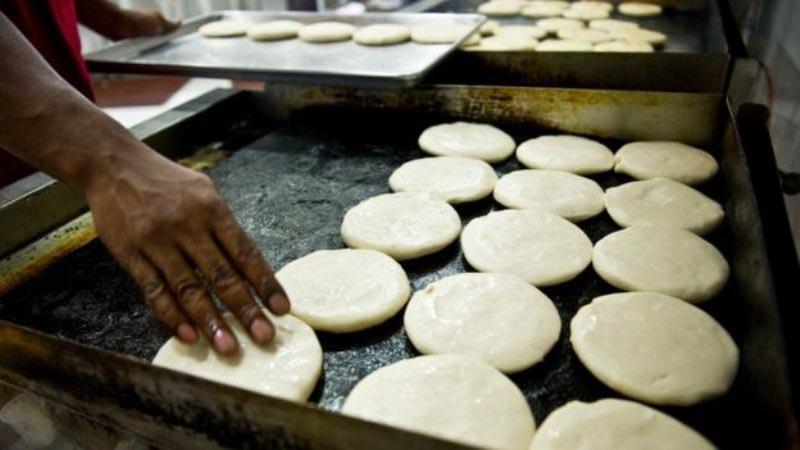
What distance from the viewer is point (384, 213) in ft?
6.75

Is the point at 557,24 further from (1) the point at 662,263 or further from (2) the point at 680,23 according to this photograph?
(1) the point at 662,263

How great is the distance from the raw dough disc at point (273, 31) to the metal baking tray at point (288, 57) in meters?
0.05

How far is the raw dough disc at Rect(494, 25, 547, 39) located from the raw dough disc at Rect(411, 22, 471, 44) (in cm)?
70

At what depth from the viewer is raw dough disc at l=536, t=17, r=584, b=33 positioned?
398cm

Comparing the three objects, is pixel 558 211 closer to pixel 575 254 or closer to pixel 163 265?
pixel 575 254

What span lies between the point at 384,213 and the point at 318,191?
0.37 metres

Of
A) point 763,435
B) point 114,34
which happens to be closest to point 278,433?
point 763,435

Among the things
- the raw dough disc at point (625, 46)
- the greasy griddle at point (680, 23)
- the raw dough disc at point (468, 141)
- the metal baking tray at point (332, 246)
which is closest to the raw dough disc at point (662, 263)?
the metal baking tray at point (332, 246)

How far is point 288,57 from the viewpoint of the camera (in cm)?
296

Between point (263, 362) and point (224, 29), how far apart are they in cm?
267

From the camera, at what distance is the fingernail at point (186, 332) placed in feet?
4.13

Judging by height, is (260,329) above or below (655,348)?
above

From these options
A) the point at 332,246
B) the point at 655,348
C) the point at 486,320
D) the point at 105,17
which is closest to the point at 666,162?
the point at 655,348

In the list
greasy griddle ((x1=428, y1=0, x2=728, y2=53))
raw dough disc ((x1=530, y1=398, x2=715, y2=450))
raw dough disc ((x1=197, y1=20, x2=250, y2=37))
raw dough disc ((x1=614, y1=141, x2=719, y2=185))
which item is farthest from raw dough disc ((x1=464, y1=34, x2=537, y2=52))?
raw dough disc ((x1=530, y1=398, x2=715, y2=450))
